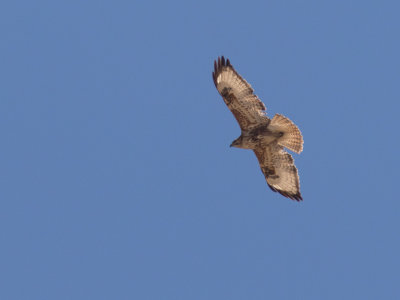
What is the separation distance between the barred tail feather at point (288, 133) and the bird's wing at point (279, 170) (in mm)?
345

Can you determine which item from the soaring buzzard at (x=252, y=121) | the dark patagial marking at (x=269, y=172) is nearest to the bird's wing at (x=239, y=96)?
the soaring buzzard at (x=252, y=121)

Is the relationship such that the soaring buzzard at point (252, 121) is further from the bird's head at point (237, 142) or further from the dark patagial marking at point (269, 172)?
the dark patagial marking at point (269, 172)

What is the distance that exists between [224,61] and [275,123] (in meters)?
1.57

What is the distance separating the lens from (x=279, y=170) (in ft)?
47.6

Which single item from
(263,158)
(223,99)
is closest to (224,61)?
(223,99)

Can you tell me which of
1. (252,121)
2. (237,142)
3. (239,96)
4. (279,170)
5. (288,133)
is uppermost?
(239,96)

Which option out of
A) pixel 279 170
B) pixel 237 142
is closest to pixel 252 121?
pixel 237 142

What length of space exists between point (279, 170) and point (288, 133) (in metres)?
1.13

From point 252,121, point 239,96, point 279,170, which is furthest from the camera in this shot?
point 279,170

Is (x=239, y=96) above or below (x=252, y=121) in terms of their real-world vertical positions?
above

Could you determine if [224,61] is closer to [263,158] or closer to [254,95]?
[254,95]

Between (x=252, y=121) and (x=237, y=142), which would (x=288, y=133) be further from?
(x=237, y=142)

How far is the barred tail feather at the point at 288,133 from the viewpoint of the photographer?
13375 millimetres

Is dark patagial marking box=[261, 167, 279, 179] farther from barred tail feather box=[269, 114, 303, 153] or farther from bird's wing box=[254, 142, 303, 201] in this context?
barred tail feather box=[269, 114, 303, 153]
